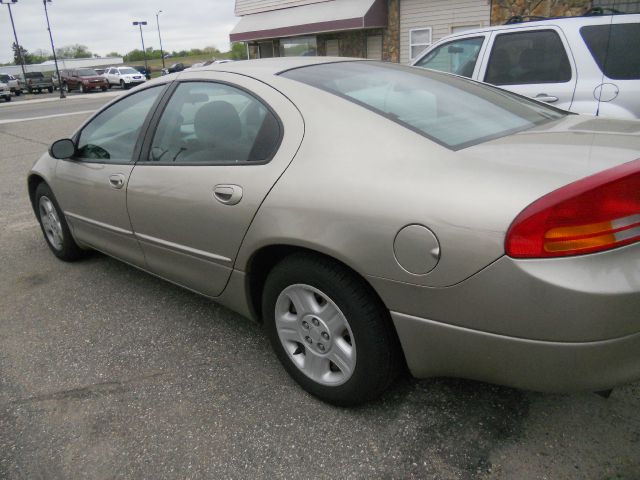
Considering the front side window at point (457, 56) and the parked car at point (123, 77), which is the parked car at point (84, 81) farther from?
the front side window at point (457, 56)

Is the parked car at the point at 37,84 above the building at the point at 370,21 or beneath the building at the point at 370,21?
beneath

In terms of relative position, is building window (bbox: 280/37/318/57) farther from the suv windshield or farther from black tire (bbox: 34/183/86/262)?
the suv windshield

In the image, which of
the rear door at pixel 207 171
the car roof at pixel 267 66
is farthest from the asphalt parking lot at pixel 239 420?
the car roof at pixel 267 66

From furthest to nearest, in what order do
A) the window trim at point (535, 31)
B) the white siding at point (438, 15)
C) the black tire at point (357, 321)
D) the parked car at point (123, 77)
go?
the parked car at point (123, 77), the white siding at point (438, 15), the window trim at point (535, 31), the black tire at point (357, 321)

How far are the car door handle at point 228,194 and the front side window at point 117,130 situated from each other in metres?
0.92

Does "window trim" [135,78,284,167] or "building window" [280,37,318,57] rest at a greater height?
"building window" [280,37,318,57]

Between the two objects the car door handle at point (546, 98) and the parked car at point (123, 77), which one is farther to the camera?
the parked car at point (123, 77)

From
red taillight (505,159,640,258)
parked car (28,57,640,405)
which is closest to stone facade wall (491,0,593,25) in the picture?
parked car (28,57,640,405)

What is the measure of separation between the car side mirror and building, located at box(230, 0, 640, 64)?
1072 centimetres

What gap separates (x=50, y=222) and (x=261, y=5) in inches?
724

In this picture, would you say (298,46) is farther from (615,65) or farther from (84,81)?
(84,81)

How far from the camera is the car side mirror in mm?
3413

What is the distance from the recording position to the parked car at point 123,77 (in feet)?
120

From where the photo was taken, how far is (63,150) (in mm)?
3422
